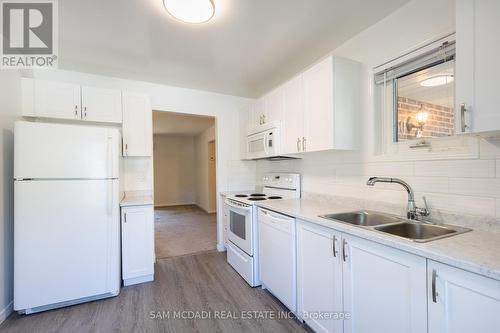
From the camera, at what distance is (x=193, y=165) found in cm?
814

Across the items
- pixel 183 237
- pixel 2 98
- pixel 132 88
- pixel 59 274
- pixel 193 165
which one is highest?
pixel 132 88

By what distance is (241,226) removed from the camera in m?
2.59

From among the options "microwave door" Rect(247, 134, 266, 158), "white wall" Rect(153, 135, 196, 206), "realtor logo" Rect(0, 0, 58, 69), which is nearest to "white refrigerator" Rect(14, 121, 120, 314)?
"realtor logo" Rect(0, 0, 58, 69)

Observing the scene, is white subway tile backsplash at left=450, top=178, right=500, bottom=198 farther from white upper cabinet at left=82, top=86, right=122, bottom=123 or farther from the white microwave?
white upper cabinet at left=82, top=86, right=122, bottom=123

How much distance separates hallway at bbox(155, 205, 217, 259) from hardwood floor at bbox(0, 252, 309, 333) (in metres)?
0.84

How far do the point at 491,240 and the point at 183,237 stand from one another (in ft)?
12.9

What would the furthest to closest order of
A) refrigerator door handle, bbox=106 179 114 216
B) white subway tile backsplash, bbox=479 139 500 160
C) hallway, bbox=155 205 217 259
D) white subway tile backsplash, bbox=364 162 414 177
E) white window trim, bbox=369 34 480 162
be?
hallway, bbox=155 205 217 259 → refrigerator door handle, bbox=106 179 114 216 → white subway tile backsplash, bbox=364 162 414 177 → white window trim, bbox=369 34 480 162 → white subway tile backsplash, bbox=479 139 500 160

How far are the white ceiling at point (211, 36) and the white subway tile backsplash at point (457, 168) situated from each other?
1.21 metres

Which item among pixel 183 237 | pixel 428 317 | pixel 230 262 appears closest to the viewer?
pixel 428 317

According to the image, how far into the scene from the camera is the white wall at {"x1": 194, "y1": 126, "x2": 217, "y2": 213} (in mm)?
6523

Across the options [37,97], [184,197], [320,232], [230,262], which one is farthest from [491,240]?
[184,197]

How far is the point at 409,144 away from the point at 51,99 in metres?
3.38

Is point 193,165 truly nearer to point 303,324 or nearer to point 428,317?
point 303,324

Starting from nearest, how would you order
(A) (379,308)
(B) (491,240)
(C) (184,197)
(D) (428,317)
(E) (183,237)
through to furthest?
(D) (428,317) < (B) (491,240) < (A) (379,308) < (E) (183,237) < (C) (184,197)
